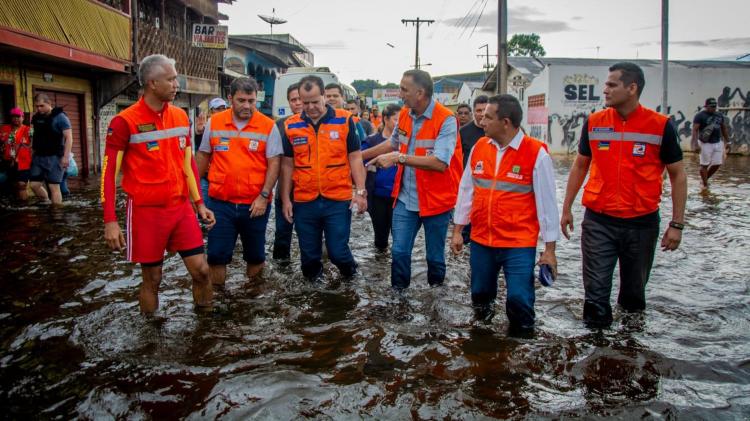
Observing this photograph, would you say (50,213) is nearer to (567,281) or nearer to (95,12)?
(95,12)

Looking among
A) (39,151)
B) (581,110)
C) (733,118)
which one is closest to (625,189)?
(39,151)

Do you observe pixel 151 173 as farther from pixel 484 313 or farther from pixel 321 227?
pixel 484 313

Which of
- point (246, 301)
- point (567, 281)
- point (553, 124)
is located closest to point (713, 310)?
point (567, 281)

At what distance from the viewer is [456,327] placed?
4.70m

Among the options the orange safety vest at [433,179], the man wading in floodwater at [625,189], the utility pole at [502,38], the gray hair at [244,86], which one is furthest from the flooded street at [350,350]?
the utility pole at [502,38]

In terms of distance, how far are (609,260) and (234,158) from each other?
10.8ft

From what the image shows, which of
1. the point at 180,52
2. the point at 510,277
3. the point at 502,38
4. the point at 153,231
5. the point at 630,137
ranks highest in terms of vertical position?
the point at 180,52

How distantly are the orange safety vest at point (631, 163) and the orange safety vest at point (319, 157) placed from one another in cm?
230

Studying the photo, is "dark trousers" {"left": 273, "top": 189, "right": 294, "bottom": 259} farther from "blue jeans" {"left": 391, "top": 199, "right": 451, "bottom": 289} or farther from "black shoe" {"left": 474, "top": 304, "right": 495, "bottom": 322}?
"black shoe" {"left": 474, "top": 304, "right": 495, "bottom": 322}

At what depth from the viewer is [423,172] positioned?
17.1 feet

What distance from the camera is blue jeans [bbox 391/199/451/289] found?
5293 millimetres

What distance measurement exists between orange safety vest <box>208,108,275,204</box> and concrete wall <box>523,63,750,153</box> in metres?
24.5

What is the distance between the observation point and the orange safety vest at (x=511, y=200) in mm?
4207

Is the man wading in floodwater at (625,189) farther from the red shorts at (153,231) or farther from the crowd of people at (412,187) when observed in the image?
the red shorts at (153,231)
